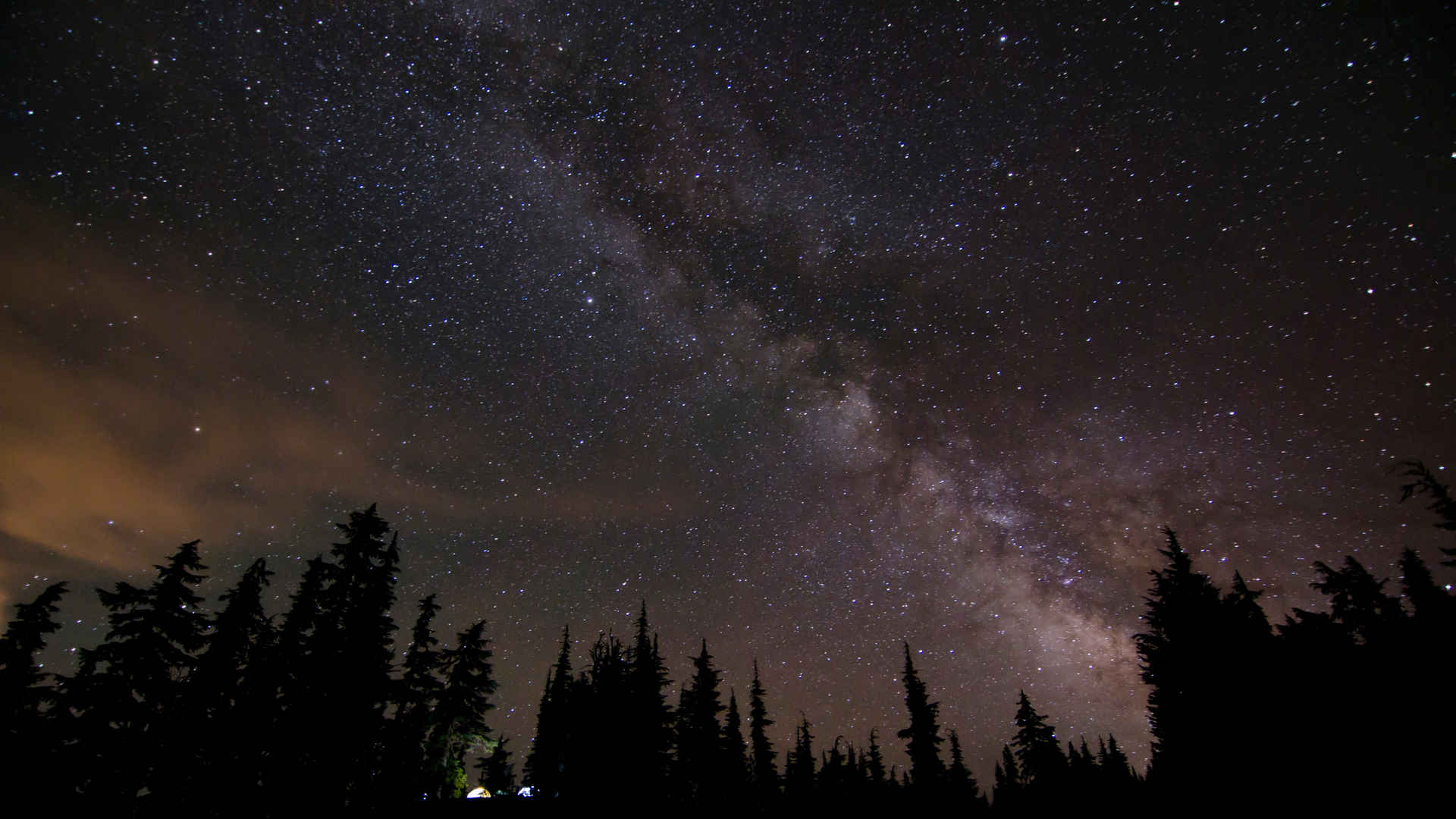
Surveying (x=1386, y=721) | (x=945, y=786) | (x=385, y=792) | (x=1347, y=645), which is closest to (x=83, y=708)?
(x=385, y=792)

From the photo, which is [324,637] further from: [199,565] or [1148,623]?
[1148,623]

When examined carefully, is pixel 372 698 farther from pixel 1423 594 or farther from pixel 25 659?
pixel 1423 594

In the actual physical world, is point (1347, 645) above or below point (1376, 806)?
above

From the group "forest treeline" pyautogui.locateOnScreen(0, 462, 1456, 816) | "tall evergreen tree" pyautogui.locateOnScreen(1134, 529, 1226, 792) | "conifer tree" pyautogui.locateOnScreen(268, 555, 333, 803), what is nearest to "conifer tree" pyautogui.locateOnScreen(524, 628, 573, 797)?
"forest treeline" pyautogui.locateOnScreen(0, 462, 1456, 816)

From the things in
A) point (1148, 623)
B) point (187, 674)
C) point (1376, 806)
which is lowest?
point (1376, 806)

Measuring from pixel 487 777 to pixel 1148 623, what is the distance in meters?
44.7

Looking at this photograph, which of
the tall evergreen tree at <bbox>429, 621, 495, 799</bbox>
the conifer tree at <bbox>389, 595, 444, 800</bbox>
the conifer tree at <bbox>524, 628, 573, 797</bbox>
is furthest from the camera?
the conifer tree at <bbox>524, 628, 573, 797</bbox>

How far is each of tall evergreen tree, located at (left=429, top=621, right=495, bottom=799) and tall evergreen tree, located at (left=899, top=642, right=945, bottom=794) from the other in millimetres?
28283

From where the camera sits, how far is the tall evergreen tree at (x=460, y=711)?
107ft

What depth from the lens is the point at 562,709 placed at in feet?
142

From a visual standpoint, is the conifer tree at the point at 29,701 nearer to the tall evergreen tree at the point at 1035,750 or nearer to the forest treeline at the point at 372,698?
the forest treeline at the point at 372,698

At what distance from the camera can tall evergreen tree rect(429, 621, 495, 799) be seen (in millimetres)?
32562

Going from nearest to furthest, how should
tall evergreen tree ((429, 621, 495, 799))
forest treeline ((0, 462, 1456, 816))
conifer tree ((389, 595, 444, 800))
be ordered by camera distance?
forest treeline ((0, 462, 1456, 816))
conifer tree ((389, 595, 444, 800))
tall evergreen tree ((429, 621, 495, 799))

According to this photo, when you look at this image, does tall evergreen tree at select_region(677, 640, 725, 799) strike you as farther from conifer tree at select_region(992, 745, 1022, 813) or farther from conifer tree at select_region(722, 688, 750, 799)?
conifer tree at select_region(992, 745, 1022, 813)
